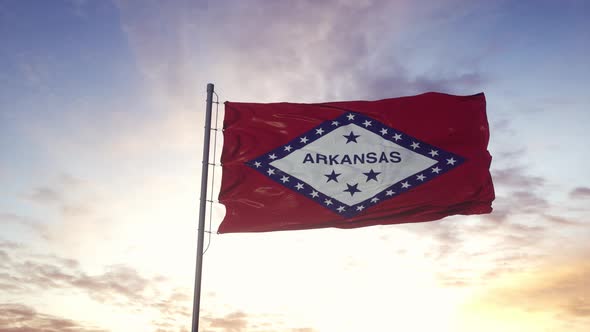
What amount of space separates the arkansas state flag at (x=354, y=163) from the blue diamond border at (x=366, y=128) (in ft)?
0.10

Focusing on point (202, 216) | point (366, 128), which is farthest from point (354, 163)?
point (202, 216)

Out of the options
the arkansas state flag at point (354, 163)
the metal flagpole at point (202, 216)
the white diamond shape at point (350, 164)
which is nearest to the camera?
the metal flagpole at point (202, 216)

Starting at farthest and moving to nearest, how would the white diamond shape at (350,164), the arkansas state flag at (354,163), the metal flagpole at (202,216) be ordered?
the white diamond shape at (350,164)
the arkansas state flag at (354,163)
the metal flagpole at (202,216)

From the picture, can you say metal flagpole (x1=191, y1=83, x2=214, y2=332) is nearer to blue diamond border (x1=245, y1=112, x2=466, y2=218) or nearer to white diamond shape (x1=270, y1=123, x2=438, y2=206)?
blue diamond border (x1=245, y1=112, x2=466, y2=218)

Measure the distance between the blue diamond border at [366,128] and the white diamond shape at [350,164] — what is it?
0.34 feet

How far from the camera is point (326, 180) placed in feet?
56.3

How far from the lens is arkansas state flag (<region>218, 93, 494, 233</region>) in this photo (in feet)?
55.1

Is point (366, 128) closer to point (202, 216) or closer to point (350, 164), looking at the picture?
point (350, 164)

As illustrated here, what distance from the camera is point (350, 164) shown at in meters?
17.4

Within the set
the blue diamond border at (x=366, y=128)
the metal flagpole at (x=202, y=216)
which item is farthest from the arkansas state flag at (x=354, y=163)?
the metal flagpole at (x=202, y=216)

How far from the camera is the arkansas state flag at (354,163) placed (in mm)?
16797

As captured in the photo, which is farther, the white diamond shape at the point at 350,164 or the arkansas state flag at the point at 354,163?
the white diamond shape at the point at 350,164

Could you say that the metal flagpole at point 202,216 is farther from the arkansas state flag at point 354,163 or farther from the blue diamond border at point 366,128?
the blue diamond border at point 366,128

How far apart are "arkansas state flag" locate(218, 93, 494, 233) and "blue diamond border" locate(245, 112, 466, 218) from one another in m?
0.03
